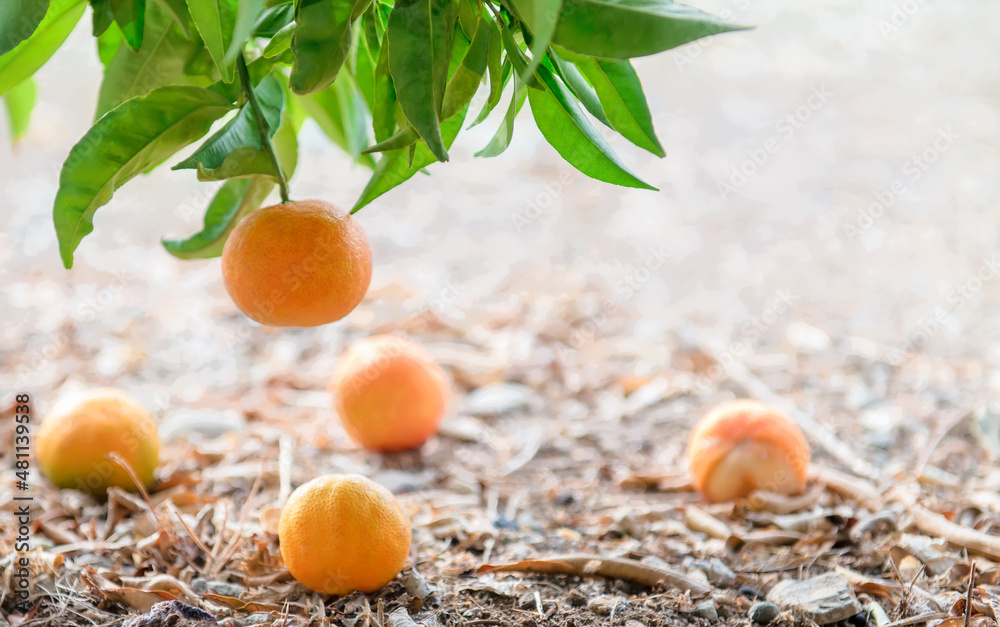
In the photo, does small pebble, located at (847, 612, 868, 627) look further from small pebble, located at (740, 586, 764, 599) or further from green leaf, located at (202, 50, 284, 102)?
green leaf, located at (202, 50, 284, 102)

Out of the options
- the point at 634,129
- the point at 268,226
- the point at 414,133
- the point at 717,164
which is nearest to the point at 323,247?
the point at 268,226

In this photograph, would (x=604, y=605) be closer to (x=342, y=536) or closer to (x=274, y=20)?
(x=342, y=536)

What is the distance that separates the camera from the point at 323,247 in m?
1.08

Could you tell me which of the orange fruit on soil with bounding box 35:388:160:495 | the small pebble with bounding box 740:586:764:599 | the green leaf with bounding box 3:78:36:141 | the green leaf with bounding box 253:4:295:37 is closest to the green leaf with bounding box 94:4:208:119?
the green leaf with bounding box 253:4:295:37

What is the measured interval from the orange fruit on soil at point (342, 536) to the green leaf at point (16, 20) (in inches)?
29.9

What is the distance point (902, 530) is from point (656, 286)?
6.31ft

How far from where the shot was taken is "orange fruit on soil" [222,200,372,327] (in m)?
1.06

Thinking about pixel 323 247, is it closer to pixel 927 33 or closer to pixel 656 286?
pixel 656 286

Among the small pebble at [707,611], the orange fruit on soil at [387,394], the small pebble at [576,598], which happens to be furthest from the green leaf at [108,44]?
the small pebble at [707,611]

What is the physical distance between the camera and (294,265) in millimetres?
1058

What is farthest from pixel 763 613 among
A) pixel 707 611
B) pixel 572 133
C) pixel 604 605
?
pixel 572 133

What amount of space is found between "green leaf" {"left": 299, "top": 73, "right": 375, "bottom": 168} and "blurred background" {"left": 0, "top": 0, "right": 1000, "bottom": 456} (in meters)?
1.29

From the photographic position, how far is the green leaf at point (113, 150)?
1.03m

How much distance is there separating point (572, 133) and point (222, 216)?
0.57 meters
